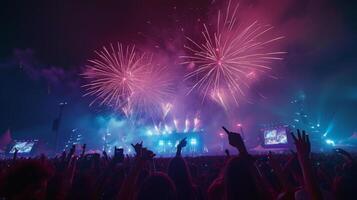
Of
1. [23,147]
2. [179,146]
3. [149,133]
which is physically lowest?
[179,146]

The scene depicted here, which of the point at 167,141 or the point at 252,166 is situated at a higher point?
the point at 167,141

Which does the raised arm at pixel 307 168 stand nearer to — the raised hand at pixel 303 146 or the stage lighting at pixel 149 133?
the raised hand at pixel 303 146

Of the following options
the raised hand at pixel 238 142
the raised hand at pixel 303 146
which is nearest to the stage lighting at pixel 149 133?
the raised hand at pixel 238 142

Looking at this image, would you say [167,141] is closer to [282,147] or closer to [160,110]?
[160,110]

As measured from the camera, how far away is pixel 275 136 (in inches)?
1400

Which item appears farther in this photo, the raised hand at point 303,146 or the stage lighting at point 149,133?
the stage lighting at point 149,133

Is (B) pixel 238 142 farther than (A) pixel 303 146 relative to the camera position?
Yes

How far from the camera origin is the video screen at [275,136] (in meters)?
34.6

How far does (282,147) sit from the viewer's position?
34156 millimetres

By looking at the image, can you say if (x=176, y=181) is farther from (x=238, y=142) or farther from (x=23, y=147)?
(x=23, y=147)

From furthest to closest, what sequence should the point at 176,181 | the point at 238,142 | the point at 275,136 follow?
the point at 275,136 → the point at 176,181 → the point at 238,142

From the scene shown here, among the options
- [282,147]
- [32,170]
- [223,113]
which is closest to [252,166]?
[32,170]

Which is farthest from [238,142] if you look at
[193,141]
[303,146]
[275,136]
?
[193,141]

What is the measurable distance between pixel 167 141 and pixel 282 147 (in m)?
21.3
